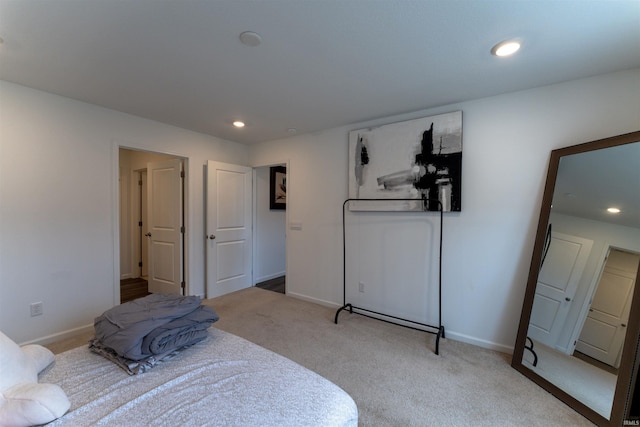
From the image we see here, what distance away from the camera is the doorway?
3.72 meters

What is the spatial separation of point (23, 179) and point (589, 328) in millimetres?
4883

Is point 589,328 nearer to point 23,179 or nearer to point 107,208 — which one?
point 107,208

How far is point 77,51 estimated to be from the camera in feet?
6.00

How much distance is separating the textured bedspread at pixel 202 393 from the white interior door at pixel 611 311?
1.91 m

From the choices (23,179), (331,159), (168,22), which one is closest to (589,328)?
(331,159)

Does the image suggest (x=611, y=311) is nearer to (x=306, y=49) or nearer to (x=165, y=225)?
(x=306, y=49)

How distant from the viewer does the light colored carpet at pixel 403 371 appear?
1.68 meters

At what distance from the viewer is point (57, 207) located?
2547 millimetres

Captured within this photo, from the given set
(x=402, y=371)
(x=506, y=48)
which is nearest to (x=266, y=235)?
(x=402, y=371)

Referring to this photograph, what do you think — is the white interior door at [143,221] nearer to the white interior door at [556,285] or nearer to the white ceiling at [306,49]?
the white ceiling at [306,49]

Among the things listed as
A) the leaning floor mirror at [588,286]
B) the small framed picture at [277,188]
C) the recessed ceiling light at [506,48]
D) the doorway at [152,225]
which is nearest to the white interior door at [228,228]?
the doorway at [152,225]

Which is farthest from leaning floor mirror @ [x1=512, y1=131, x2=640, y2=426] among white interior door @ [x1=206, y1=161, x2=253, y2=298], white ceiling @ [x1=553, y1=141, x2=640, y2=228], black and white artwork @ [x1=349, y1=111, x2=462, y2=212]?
white interior door @ [x1=206, y1=161, x2=253, y2=298]

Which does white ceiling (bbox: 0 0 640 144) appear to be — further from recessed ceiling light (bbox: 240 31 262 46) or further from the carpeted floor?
the carpeted floor

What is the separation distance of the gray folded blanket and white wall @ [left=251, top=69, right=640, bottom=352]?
2.19m
